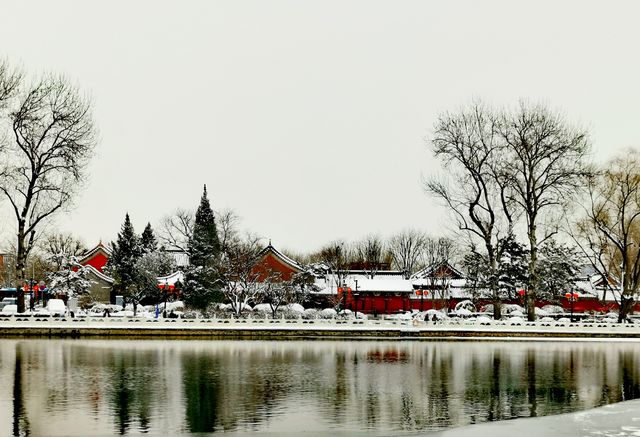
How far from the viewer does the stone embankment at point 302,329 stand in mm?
45438

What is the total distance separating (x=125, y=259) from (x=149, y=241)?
736 cm

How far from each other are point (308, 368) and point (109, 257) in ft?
255

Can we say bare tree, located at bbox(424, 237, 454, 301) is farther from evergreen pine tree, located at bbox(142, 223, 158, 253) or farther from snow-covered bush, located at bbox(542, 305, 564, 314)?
evergreen pine tree, located at bbox(142, 223, 158, 253)

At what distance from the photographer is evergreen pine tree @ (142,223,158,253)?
90.0 m

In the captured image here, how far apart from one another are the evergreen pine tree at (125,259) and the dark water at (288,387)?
148 feet

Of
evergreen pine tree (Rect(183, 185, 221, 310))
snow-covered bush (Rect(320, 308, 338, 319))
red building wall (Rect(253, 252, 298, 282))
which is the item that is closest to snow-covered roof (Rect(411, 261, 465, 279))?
red building wall (Rect(253, 252, 298, 282))

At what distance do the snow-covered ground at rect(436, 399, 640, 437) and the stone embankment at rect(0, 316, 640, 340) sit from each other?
92.8 feet

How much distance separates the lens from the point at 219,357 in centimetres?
3262

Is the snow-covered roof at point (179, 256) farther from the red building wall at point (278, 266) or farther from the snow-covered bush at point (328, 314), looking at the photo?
the snow-covered bush at point (328, 314)

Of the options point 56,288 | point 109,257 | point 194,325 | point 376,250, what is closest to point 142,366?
point 194,325

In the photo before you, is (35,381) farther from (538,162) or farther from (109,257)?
(109,257)

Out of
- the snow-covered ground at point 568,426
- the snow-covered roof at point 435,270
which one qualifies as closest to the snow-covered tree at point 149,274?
the snow-covered roof at point 435,270

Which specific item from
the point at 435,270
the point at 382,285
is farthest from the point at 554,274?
the point at 435,270

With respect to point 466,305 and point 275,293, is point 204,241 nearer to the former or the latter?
point 275,293
